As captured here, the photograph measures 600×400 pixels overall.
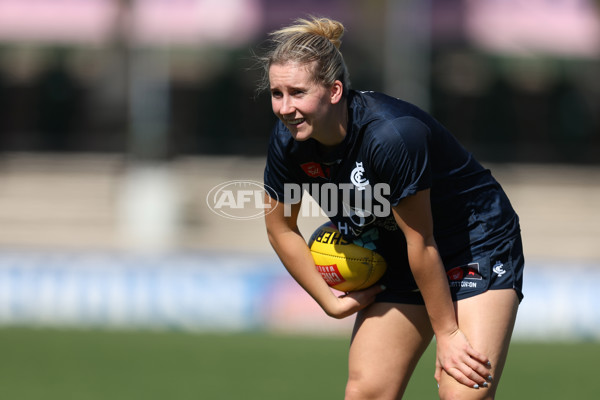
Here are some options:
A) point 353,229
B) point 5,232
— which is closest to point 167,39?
point 5,232

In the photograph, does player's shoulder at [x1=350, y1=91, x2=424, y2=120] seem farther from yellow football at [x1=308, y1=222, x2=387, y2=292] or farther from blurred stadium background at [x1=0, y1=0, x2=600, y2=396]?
blurred stadium background at [x1=0, y1=0, x2=600, y2=396]

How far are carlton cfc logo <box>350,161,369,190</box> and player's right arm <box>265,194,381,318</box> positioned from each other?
446 mm

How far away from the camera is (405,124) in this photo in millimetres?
3924

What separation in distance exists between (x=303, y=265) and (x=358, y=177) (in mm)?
651

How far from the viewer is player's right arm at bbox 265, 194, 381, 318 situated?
4449mm

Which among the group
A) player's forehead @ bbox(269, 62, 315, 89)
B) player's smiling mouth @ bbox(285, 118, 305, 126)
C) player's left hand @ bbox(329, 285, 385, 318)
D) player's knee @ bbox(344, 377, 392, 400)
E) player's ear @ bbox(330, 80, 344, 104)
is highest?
player's forehead @ bbox(269, 62, 315, 89)

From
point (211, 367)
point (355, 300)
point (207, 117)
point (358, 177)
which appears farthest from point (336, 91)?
point (207, 117)

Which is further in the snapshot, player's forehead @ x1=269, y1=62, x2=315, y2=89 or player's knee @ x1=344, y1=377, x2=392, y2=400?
player's knee @ x1=344, y1=377, x2=392, y2=400

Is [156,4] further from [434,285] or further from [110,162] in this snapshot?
[434,285]

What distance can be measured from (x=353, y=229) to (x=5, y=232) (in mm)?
14149

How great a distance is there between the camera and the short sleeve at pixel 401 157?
3.86 m

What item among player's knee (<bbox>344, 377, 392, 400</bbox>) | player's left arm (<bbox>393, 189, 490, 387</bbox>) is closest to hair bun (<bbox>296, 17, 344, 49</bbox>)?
player's left arm (<bbox>393, 189, 490, 387</bbox>)

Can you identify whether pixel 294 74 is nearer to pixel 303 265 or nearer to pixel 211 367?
pixel 303 265

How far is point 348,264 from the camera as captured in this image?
446 cm
